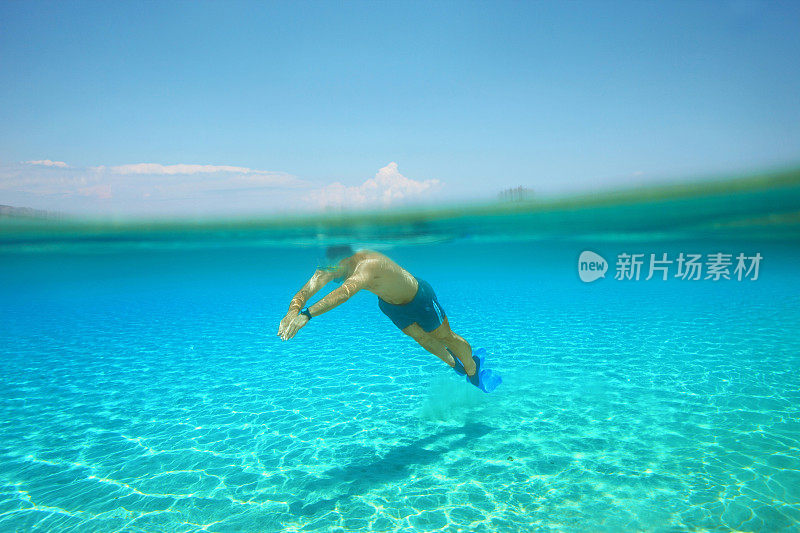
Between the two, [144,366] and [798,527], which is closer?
[798,527]

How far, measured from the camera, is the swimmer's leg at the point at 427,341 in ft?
19.0

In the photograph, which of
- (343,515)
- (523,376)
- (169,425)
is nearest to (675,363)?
(523,376)

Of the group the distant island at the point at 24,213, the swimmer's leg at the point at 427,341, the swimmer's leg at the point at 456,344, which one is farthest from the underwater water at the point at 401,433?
the distant island at the point at 24,213

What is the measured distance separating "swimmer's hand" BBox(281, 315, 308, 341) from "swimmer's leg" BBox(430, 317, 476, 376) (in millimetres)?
2668

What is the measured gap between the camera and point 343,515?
4891mm

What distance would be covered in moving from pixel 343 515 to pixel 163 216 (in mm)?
17504

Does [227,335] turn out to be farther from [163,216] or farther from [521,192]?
[521,192]

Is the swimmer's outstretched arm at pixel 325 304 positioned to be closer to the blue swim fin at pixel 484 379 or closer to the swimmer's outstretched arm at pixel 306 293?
the swimmer's outstretched arm at pixel 306 293

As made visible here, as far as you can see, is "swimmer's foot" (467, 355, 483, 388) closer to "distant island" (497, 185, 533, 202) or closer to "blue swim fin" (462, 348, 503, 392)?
"blue swim fin" (462, 348, 503, 392)

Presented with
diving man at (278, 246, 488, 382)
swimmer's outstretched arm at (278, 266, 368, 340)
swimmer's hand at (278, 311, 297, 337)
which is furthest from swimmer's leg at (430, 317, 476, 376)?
swimmer's hand at (278, 311, 297, 337)

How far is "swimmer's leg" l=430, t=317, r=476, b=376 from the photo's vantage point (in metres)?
5.90

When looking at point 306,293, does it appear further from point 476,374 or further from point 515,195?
point 515,195

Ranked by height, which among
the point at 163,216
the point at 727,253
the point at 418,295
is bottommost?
the point at 727,253

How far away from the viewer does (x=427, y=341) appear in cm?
614
